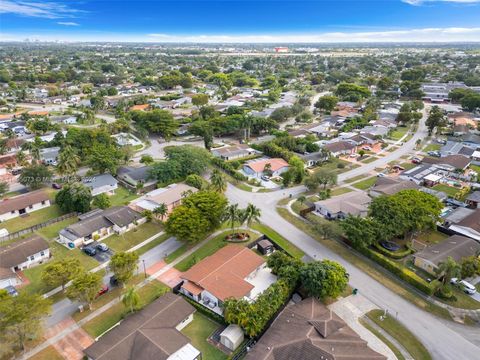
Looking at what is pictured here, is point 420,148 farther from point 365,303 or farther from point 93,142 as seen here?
point 93,142

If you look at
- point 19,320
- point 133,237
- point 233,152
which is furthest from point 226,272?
point 233,152

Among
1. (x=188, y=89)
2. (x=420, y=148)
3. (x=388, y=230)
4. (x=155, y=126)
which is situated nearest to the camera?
(x=388, y=230)

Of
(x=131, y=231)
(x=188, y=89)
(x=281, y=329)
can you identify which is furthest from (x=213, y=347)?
(x=188, y=89)

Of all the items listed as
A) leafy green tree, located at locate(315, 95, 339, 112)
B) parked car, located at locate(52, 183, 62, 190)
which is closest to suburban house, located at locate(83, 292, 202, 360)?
parked car, located at locate(52, 183, 62, 190)

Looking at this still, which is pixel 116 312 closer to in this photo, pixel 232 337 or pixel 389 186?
pixel 232 337

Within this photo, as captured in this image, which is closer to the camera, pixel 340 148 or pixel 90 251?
pixel 90 251

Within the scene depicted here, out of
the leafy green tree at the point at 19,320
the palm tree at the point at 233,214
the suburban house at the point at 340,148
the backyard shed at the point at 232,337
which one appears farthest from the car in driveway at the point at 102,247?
the suburban house at the point at 340,148

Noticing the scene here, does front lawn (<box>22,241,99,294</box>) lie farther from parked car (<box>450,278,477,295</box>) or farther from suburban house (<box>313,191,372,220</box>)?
parked car (<box>450,278,477,295</box>)
